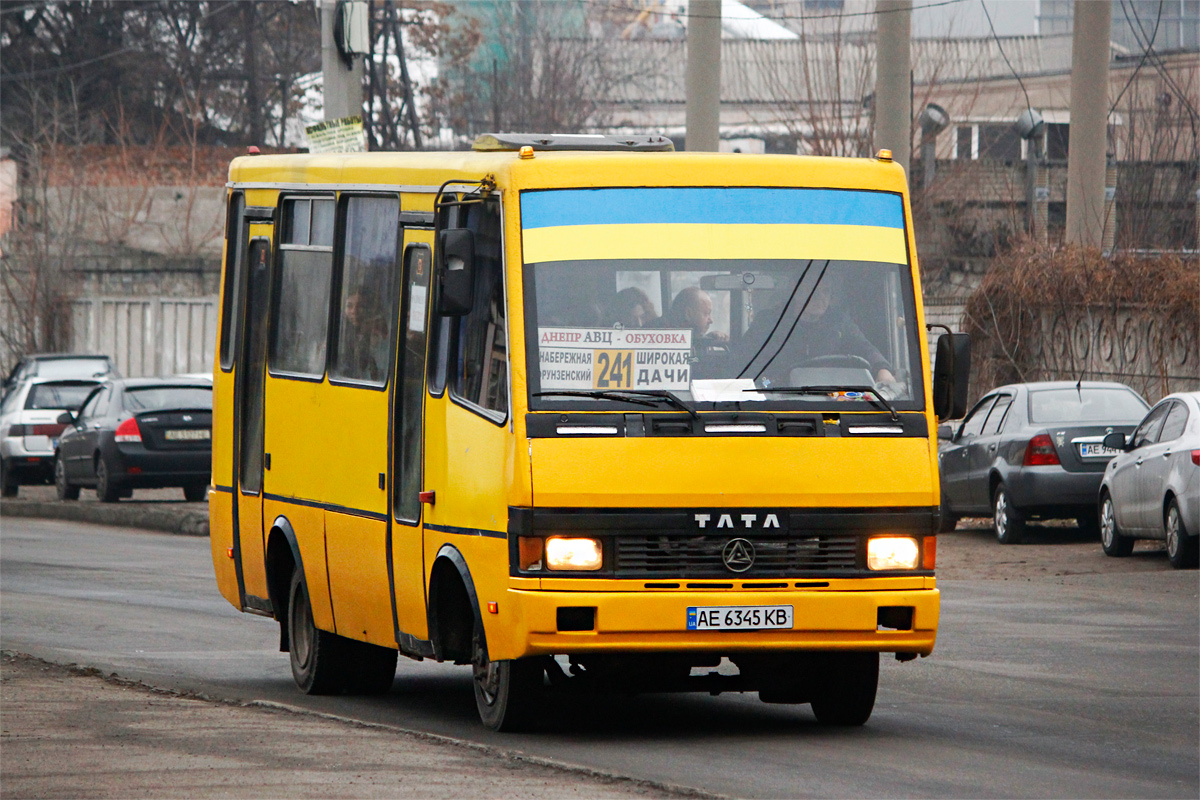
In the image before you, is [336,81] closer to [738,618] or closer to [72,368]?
[738,618]

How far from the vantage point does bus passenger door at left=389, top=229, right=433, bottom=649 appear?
10234 mm

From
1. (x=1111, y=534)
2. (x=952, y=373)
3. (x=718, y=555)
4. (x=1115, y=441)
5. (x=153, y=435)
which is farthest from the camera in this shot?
(x=153, y=435)

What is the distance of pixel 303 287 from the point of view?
470 inches

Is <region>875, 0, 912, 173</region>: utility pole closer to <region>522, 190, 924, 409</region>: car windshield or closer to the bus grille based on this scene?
<region>522, 190, 924, 409</region>: car windshield

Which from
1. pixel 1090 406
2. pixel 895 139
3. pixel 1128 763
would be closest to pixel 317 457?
pixel 1128 763

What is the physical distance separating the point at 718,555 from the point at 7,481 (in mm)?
25589

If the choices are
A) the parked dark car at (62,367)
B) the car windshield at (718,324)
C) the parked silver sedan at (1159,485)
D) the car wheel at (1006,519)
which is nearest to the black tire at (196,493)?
the parked dark car at (62,367)

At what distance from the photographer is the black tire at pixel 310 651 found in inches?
460

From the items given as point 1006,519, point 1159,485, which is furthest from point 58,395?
point 1159,485

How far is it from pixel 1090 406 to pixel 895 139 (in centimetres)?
340

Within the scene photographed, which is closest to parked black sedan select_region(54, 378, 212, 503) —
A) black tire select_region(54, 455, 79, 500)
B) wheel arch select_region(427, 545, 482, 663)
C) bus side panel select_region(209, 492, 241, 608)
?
black tire select_region(54, 455, 79, 500)

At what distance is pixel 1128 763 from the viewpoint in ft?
30.0

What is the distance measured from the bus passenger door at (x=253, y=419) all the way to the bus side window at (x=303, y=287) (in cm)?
21

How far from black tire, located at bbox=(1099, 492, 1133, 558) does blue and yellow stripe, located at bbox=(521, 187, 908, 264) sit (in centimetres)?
1050
